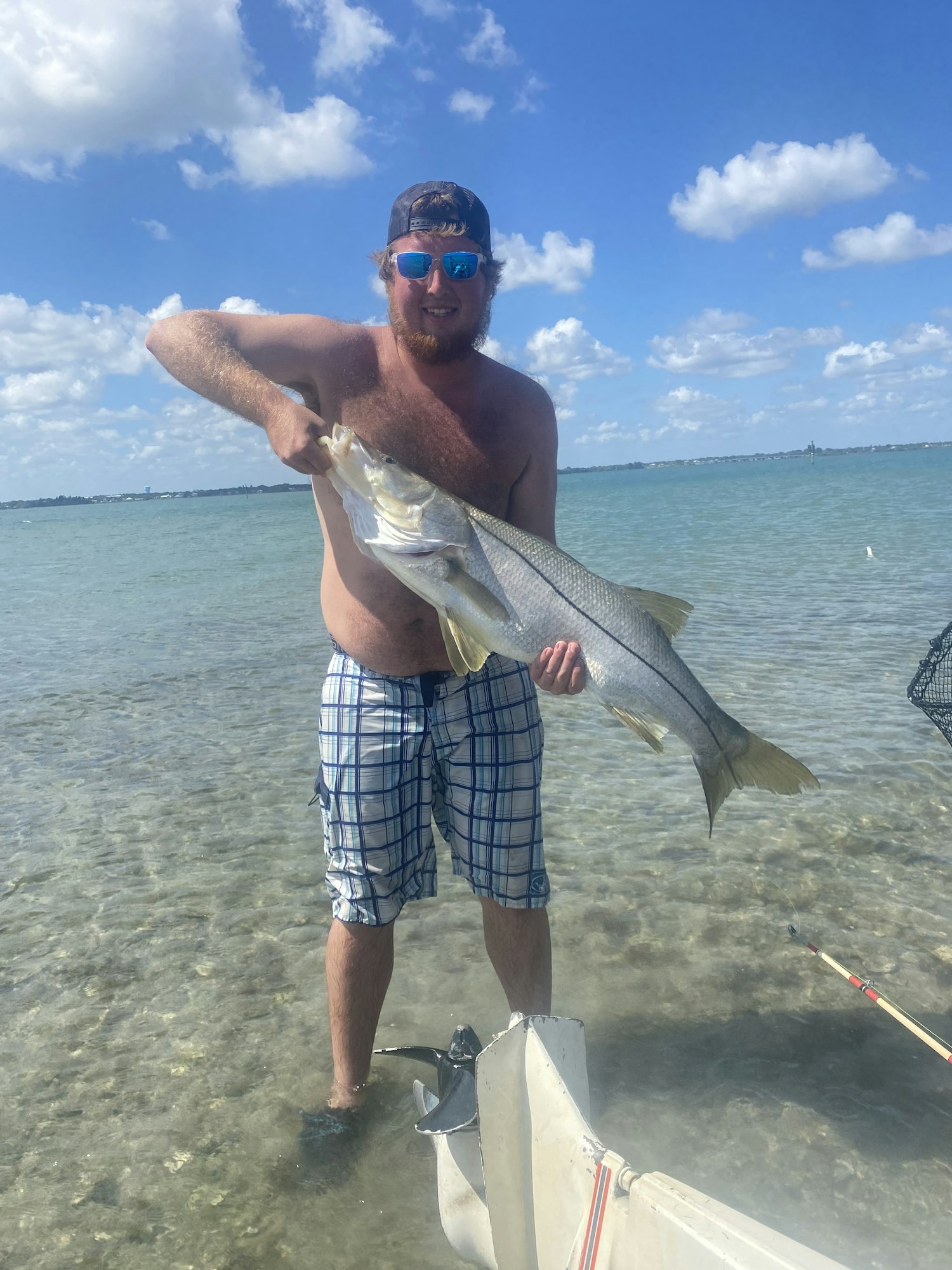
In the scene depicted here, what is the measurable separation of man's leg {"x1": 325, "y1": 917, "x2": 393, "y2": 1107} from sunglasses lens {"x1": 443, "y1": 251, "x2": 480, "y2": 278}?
2.42 metres

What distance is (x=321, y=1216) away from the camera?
119 inches

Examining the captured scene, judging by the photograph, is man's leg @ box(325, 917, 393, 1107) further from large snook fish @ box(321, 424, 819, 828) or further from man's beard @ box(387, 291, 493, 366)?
man's beard @ box(387, 291, 493, 366)

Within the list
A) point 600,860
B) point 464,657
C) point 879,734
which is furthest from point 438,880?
point 879,734

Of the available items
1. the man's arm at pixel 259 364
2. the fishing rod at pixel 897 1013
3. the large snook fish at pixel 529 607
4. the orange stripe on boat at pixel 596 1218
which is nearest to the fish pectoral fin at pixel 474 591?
the large snook fish at pixel 529 607

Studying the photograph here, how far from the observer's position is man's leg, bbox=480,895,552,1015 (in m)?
3.49

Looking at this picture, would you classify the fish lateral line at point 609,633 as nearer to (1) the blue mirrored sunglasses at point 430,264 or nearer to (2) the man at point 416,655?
(2) the man at point 416,655

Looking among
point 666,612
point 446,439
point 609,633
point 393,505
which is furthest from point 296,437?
point 666,612

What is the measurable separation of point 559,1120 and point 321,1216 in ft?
4.02

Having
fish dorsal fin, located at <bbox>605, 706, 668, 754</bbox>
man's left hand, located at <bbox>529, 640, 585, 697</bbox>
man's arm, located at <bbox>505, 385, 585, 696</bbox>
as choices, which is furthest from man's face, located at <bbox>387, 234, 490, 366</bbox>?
fish dorsal fin, located at <bbox>605, 706, 668, 754</bbox>

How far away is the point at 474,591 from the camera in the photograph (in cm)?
304

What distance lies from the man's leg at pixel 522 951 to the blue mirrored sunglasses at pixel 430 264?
236cm

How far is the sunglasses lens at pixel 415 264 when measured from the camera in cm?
309

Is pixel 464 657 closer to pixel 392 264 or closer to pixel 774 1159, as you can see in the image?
pixel 392 264

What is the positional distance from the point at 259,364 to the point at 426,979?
9.99 feet
